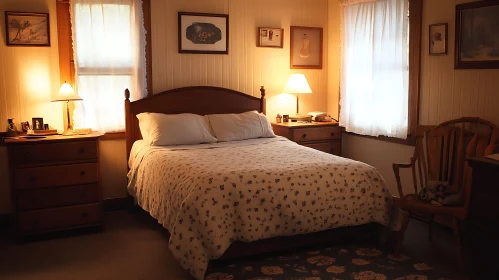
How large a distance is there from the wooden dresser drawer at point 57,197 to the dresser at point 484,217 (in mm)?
2991

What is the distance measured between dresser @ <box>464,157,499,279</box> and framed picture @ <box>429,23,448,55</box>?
1.52 metres

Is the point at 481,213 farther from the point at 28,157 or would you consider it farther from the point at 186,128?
the point at 28,157

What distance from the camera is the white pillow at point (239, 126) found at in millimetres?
4675

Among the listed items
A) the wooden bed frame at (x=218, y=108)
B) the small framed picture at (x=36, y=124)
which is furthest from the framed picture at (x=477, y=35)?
the small framed picture at (x=36, y=124)

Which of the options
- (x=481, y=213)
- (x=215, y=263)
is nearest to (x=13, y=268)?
(x=215, y=263)

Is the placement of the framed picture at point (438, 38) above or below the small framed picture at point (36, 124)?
above

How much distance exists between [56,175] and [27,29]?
4.53 ft

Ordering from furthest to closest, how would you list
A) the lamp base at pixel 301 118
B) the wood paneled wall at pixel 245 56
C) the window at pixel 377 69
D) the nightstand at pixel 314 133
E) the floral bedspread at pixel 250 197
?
1. the lamp base at pixel 301 118
2. the nightstand at pixel 314 133
3. the wood paneled wall at pixel 245 56
4. the window at pixel 377 69
5. the floral bedspread at pixel 250 197

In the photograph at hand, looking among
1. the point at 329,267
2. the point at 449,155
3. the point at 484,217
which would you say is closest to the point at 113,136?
the point at 329,267

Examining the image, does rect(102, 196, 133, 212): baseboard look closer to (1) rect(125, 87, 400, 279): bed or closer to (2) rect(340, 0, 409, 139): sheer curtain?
(1) rect(125, 87, 400, 279): bed

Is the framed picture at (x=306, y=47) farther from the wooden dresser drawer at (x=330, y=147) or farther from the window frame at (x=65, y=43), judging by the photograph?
the window frame at (x=65, y=43)

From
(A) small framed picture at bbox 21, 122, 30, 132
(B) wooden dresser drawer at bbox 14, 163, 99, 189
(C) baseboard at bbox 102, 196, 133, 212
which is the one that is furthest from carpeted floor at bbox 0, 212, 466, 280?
(A) small framed picture at bbox 21, 122, 30, 132

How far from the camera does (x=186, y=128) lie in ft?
14.6

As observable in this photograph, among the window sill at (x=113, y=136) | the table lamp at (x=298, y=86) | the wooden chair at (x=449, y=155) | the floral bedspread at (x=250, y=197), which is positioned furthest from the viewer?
the table lamp at (x=298, y=86)
